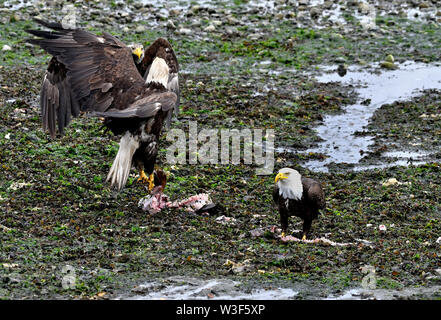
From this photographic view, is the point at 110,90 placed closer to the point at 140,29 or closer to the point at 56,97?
the point at 56,97

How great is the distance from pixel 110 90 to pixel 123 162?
29.9 inches

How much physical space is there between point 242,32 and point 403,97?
3.78 metres

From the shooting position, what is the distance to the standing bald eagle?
7176mm

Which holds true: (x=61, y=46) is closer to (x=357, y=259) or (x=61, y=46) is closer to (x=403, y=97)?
(x=357, y=259)

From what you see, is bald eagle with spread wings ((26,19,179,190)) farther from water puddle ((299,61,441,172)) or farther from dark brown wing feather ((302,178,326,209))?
water puddle ((299,61,441,172))

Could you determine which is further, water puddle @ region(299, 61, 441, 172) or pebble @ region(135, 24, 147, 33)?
pebble @ region(135, 24, 147, 33)

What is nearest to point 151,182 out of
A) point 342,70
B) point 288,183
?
point 288,183

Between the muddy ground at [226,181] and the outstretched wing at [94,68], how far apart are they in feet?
3.18

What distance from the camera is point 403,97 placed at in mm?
11648

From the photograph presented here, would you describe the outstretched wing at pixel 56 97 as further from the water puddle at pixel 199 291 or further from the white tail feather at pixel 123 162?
the water puddle at pixel 199 291

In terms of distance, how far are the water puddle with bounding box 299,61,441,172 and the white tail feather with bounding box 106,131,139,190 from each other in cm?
259

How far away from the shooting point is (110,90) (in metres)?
7.71

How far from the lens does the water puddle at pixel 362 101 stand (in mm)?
9727

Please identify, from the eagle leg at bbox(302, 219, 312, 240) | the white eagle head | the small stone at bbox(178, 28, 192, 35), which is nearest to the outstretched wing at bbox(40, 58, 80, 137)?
the white eagle head
